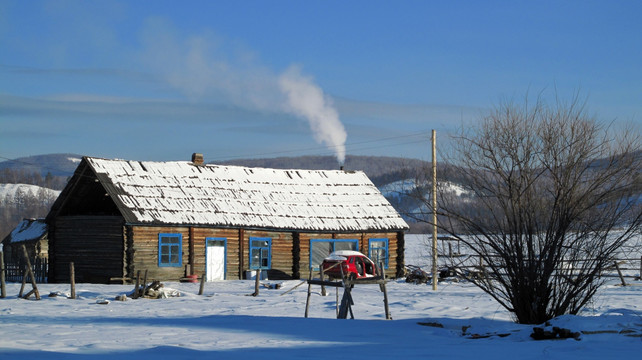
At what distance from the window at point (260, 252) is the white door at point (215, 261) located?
1604 millimetres

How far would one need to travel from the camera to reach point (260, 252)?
36.7m

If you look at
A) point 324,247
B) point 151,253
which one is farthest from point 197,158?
point 151,253

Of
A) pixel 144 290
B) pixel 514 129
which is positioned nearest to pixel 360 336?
pixel 514 129

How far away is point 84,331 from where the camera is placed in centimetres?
1590

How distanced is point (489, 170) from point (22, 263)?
28.0 metres

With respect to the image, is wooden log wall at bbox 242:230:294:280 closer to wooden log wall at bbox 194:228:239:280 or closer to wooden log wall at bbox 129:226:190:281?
wooden log wall at bbox 194:228:239:280

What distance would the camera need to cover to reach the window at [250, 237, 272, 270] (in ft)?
119

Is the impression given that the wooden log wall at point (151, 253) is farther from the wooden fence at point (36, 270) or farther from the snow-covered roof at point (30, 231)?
the snow-covered roof at point (30, 231)

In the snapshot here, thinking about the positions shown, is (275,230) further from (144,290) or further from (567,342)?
(567,342)

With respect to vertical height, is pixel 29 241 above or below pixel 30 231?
below

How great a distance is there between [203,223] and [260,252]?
368 centimetres

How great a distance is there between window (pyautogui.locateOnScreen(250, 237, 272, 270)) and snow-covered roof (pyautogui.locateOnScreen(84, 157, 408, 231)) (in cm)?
83

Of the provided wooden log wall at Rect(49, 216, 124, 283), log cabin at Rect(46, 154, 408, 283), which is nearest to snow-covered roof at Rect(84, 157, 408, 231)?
log cabin at Rect(46, 154, 408, 283)

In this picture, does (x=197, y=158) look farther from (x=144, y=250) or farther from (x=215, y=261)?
(x=144, y=250)
